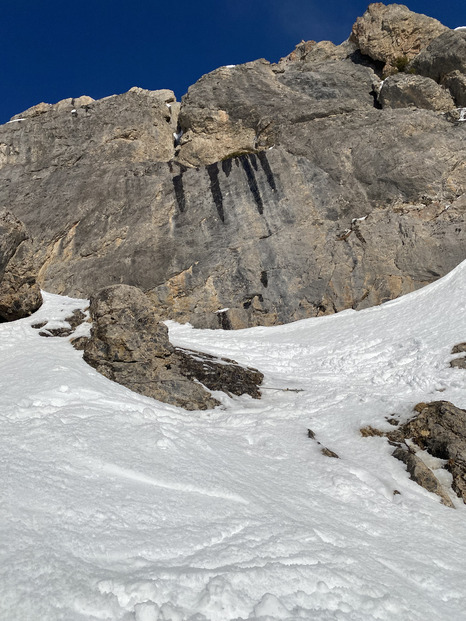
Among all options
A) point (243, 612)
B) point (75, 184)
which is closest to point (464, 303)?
point (243, 612)

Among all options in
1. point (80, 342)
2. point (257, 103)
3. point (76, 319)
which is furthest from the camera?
point (257, 103)

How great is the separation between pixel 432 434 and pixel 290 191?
1782 centimetres

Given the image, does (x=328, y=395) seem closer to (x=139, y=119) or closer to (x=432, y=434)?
(x=432, y=434)

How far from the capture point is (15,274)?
17.5 meters

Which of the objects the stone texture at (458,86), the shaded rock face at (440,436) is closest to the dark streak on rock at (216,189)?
the shaded rock face at (440,436)

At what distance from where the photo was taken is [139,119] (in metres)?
31.4

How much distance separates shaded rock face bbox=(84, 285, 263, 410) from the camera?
1194 centimetres

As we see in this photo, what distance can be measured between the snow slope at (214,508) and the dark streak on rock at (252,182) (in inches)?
536

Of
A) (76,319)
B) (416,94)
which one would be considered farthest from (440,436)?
(416,94)

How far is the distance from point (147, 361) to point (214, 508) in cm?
683

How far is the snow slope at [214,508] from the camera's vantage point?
425 cm

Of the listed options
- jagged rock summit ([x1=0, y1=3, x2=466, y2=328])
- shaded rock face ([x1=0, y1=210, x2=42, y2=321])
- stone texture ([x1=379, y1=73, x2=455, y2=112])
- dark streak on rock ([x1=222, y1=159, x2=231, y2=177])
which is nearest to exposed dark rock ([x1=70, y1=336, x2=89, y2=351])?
shaded rock face ([x1=0, y1=210, x2=42, y2=321])

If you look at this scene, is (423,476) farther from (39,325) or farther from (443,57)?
(443,57)

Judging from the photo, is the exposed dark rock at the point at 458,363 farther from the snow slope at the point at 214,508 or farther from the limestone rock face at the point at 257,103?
the limestone rock face at the point at 257,103
